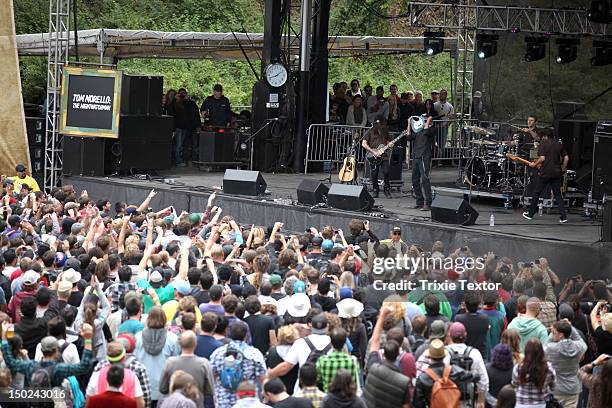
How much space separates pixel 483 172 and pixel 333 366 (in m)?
12.6

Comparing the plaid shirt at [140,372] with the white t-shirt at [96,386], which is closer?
the white t-shirt at [96,386]

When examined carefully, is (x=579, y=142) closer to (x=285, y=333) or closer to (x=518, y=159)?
(x=518, y=159)

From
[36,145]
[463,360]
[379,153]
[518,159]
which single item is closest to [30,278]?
[463,360]

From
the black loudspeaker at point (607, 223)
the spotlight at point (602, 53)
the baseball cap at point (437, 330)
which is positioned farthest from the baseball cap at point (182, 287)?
the spotlight at point (602, 53)

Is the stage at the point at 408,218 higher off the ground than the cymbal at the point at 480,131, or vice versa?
the cymbal at the point at 480,131

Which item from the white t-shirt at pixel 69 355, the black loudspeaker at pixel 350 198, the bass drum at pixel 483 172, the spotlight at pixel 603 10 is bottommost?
the white t-shirt at pixel 69 355

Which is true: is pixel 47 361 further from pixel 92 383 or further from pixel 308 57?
pixel 308 57

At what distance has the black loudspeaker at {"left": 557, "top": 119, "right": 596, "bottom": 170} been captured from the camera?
21.1 m

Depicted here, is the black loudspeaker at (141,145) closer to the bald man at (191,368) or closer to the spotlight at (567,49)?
the spotlight at (567,49)

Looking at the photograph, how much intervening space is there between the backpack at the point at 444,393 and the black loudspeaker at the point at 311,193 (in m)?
10.4

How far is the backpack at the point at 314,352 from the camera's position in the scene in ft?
27.4

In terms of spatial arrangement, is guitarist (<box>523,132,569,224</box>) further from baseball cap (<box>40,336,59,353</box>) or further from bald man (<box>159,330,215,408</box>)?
baseball cap (<box>40,336,59,353</box>)

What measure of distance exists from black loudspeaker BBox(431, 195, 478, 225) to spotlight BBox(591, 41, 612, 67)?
675 cm

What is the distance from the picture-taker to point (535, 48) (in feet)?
75.8
